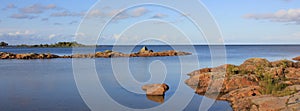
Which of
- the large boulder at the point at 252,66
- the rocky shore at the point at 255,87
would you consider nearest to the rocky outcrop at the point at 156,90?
the rocky shore at the point at 255,87

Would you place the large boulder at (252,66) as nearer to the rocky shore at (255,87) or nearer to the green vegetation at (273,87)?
the rocky shore at (255,87)

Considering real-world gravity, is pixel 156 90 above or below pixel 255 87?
below

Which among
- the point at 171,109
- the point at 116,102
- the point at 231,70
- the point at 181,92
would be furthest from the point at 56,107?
the point at 231,70

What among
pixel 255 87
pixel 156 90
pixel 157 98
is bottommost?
pixel 157 98

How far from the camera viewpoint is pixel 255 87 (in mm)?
17188

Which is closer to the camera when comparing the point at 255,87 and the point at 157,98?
the point at 255,87

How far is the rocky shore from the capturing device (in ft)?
44.2

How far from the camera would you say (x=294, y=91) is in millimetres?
14750

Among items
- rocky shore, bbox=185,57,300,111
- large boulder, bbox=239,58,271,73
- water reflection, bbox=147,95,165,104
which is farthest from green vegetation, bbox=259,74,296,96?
water reflection, bbox=147,95,165,104

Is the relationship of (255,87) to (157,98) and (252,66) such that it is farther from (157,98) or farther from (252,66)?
(252,66)

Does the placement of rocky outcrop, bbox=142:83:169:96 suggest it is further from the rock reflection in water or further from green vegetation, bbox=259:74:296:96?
green vegetation, bbox=259:74:296:96

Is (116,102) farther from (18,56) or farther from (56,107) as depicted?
(18,56)

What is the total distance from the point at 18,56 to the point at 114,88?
144ft

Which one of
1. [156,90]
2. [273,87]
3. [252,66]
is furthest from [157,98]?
[252,66]
